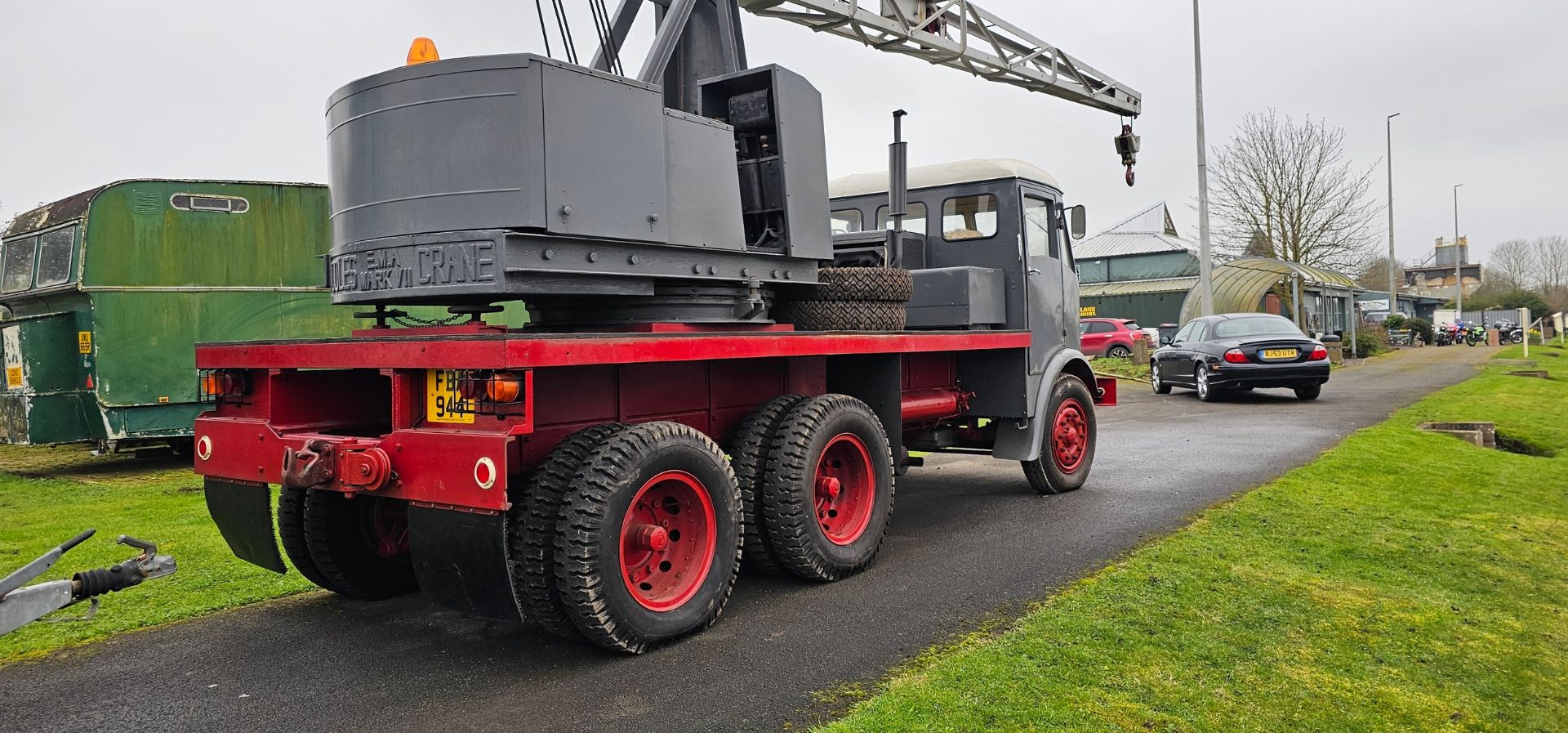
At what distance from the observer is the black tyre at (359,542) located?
17.4 feet

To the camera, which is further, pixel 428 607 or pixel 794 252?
pixel 794 252

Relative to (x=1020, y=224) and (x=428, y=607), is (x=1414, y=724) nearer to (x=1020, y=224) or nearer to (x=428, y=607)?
(x=428, y=607)

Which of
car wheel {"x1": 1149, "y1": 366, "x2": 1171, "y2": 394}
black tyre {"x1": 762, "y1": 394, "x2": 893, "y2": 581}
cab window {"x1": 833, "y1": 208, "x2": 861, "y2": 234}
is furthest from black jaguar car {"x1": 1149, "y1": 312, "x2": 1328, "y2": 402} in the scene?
black tyre {"x1": 762, "y1": 394, "x2": 893, "y2": 581}

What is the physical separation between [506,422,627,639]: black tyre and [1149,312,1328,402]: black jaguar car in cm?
1470

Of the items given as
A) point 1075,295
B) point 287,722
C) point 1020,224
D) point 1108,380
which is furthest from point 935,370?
point 287,722

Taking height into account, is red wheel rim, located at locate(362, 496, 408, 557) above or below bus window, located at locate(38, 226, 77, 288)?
below

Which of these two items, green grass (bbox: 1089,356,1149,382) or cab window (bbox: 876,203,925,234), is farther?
green grass (bbox: 1089,356,1149,382)

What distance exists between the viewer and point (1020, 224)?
8.05 meters

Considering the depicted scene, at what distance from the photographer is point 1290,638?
4379mm

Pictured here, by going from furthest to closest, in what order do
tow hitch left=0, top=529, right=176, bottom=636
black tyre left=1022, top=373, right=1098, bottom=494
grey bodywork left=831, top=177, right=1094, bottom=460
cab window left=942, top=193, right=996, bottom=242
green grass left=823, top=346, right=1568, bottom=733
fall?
black tyre left=1022, top=373, right=1098, bottom=494 → cab window left=942, top=193, right=996, bottom=242 → grey bodywork left=831, top=177, right=1094, bottom=460 → green grass left=823, top=346, right=1568, bottom=733 → tow hitch left=0, top=529, right=176, bottom=636

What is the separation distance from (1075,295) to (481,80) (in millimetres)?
5856

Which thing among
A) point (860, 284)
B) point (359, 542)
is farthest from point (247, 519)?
point (860, 284)

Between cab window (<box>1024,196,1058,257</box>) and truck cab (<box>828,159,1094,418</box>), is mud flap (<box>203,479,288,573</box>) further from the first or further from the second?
cab window (<box>1024,196,1058,257</box>)

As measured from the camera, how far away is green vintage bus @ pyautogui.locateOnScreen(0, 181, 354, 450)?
1040 cm
